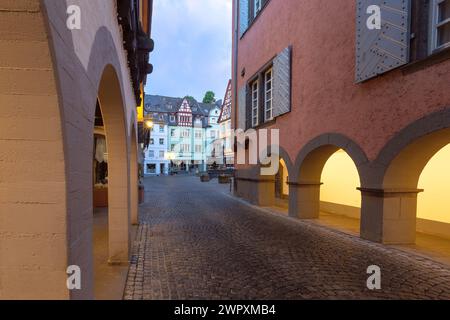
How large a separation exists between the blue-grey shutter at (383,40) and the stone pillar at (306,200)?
3.99 meters

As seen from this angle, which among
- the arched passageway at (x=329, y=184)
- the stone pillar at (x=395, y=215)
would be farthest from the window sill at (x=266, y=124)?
the stone pillar at (x=395, y=215)

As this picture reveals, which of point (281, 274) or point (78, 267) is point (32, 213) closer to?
point (78, 267)

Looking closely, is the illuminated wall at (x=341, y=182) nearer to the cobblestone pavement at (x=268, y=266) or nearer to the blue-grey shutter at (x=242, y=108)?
the cobblestone pavement at (x=268, y=266)

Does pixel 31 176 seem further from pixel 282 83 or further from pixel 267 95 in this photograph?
pixel 267 95

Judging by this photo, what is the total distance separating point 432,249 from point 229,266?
4.37 meters

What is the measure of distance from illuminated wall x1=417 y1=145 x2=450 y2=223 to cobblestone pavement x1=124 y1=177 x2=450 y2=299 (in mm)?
2528

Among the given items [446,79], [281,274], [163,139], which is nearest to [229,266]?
[281,274]

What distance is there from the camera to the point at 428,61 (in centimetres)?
535

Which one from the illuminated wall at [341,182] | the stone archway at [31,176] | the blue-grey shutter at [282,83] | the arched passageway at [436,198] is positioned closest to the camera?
the stone archway at [31,176]

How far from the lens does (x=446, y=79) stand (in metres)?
5.04

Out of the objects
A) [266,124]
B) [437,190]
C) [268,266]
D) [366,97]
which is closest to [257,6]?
[266,124]

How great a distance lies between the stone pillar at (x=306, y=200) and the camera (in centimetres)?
971

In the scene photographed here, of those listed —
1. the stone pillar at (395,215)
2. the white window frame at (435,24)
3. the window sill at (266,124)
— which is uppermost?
the white window frame at (435,24)

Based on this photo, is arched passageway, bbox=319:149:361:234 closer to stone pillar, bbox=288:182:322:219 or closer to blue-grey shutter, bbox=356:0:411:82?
stone pillar, bbox=288:182:322:219
